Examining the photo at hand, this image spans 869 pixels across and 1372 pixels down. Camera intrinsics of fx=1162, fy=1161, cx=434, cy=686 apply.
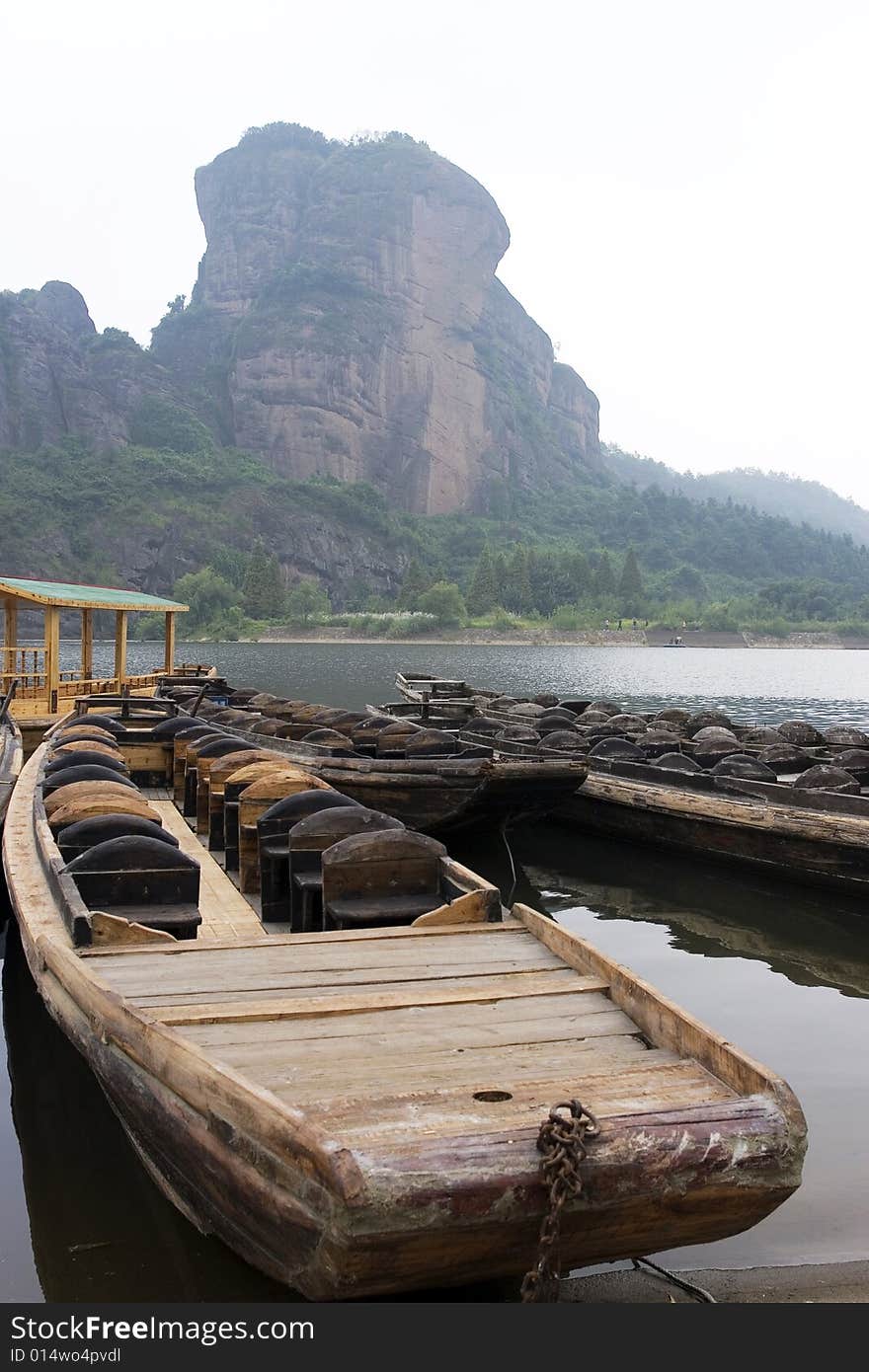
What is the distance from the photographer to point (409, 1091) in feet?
14.2

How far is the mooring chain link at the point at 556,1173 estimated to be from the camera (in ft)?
11.8

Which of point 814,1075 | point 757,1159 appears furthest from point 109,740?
point 757,1159

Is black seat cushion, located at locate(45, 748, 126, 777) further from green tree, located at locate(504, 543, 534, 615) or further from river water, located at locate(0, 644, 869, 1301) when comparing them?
green tree, located at locate(504, 543, 534, 615)

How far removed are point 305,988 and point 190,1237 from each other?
1.31 m

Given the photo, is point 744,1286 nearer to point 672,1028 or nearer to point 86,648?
point 672,1028

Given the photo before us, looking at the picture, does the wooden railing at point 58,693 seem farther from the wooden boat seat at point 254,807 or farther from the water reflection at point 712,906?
the wooden boat seat at point 254,807

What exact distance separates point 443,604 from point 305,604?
58.1ft

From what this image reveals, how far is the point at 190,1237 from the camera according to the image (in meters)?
5.62

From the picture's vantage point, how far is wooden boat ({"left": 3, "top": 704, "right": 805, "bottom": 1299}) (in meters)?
3.61

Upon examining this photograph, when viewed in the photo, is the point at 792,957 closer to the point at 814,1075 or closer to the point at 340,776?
the point at 814,1075

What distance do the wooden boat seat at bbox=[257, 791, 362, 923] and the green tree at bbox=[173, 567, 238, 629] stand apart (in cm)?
12709

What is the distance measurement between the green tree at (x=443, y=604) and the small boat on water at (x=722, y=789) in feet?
389

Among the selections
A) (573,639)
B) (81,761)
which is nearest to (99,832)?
(81,761)

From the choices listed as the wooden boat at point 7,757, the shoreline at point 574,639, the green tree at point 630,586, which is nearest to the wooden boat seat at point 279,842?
the wooden boat at point 7,757
